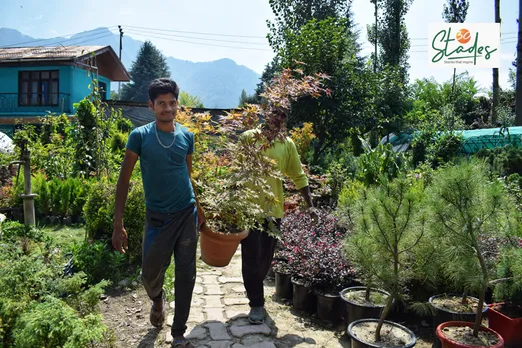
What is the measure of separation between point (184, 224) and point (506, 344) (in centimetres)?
272

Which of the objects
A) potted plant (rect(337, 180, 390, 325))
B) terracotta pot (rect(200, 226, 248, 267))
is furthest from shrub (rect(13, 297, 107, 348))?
potted plant (rect(337, 180, 390, 325))

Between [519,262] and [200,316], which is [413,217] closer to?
[519,262]

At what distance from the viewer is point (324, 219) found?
5340 mm

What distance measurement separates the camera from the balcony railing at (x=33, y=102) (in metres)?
20.7

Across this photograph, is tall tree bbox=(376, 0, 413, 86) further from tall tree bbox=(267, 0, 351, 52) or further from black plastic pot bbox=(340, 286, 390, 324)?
black plastic pot bbox=(340, 286, 390, 324)

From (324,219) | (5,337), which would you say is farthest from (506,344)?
(5,337)

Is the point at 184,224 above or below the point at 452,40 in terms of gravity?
below

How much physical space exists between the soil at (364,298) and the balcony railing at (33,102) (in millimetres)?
20031

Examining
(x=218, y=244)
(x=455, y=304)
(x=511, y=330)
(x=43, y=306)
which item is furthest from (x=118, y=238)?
(x=511, y=330)

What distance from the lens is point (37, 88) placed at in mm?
21062

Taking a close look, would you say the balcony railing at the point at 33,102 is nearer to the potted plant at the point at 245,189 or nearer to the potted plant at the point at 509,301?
the potted plant at the point at 245,189

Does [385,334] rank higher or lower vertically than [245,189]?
lower

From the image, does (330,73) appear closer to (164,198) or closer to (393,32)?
(164,198)

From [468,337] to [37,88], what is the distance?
895 inches
